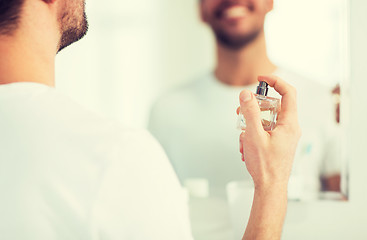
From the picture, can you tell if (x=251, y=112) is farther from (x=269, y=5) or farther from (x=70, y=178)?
(x=269, y=5)

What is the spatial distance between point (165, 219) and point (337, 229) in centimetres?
49

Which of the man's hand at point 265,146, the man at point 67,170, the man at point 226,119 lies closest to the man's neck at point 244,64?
the man at point 226,119

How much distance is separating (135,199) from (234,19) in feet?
1.84

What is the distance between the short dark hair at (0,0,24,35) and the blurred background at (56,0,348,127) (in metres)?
0.40

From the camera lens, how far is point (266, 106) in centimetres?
66

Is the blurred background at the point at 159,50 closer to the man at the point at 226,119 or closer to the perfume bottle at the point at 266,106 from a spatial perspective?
the man at the point at 226,119

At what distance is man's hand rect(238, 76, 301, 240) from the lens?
1.73ft

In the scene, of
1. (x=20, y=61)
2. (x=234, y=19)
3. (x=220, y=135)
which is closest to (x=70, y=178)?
(x=20, y=61)

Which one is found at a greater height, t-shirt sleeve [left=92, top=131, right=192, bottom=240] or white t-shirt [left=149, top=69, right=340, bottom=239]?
t-shirt sleeve [left=92, top=131, right=192, bottom=240]

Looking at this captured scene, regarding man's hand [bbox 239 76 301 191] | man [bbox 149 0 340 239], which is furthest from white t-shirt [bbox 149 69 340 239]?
man's hand [bbox 239 76 301 191]

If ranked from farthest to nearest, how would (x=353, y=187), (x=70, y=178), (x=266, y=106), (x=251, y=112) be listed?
1. (x=353, y=187)
2. (x=266, y=106)
3. (x=251, y=112)
4. (x=70, y=178)

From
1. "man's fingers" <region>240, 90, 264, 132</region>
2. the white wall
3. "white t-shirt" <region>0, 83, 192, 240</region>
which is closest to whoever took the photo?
"white t-shirt" <region>0, 83, 192, 240</region>

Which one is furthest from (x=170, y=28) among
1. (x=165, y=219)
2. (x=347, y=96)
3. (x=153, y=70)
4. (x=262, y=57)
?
→ (x=165, y=219)

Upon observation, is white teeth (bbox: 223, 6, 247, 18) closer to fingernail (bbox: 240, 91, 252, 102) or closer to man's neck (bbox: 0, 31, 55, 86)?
fingernail (bbox: 240, 91, 252, 102)
